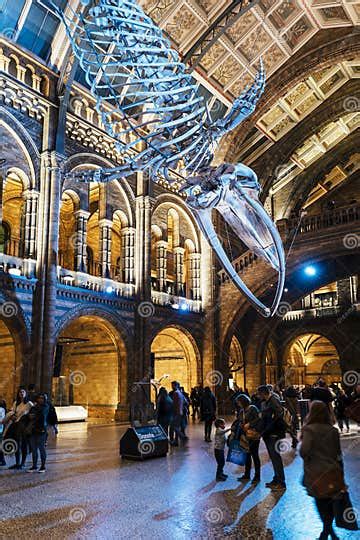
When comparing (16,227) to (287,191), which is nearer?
(16,227)

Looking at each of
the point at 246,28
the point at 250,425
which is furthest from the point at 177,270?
the point at 250,425

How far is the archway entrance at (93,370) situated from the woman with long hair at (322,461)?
1323 centimetres

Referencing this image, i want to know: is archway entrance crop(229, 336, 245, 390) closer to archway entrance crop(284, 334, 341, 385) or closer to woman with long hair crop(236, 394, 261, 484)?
archway entrance crop(284, 334, 341, 385)

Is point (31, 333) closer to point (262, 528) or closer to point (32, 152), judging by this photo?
point (32, 152)

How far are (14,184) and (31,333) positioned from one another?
27.5 feet

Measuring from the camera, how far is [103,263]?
56.0ft

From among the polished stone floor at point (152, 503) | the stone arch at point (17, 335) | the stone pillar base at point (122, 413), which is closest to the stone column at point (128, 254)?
the stone pillar base at point (122, 413)

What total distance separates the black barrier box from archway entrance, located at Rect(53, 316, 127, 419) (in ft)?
26.4

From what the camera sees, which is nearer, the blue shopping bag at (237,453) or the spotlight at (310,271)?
the blue shopping bag at (237,453)

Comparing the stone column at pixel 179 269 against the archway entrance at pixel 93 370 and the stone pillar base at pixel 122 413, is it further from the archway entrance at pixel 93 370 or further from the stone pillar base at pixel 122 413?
the stone pillar base at pixel 122 413

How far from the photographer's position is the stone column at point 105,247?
17.0 m

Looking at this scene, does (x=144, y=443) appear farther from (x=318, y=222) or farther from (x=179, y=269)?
(x=318, y=222)

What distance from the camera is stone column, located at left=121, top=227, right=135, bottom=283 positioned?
58.6 feet

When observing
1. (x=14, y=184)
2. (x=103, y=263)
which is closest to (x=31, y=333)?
(x=103, y=263)
